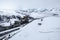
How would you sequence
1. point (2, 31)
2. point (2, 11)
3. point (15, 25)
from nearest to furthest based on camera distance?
1. point (2, 31)
2. point (15, 25)
3. point (2, 11)

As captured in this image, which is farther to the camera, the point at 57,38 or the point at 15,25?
the point at 15,25

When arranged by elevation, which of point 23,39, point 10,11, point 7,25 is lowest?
point 23,39

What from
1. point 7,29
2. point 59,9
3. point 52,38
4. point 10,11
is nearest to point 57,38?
point 52,38

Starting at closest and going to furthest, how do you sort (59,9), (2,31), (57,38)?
1. (57,38)
2. (2,31)
3. (59,9)

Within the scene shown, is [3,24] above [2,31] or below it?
above

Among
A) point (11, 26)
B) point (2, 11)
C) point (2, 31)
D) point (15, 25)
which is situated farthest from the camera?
point (2, 11)

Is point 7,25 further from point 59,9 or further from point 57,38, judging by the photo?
point 59,9

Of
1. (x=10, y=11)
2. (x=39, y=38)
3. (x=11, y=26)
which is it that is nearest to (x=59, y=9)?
(x=10, y=11)

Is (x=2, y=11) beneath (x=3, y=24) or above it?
above

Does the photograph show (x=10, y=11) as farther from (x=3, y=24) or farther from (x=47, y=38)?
(x=47, y=38)
